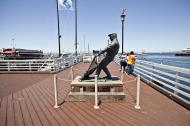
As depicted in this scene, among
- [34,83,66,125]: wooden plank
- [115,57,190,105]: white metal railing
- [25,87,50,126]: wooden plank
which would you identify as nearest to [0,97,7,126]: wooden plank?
[25,87,50,126]: wooden plank

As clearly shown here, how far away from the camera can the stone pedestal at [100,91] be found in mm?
5648

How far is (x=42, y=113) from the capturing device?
4660 mm

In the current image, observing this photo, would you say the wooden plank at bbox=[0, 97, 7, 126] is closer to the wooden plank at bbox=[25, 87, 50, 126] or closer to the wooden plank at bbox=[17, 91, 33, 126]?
the wooden plank at bbox=[17, 91, 33, 126]

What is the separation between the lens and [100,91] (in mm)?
5855

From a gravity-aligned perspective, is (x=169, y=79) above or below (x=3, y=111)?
above

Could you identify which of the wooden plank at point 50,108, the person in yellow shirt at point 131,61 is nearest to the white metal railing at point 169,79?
the person in yellow shirt at point 131,61

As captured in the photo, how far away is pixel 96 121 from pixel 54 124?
3.47 feet

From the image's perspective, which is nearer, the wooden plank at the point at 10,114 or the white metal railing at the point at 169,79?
the wooden plank at the point at 10,114

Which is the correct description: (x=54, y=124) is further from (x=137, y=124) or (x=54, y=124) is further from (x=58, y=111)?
(x=137, y=124)

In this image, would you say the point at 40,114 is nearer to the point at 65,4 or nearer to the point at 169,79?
the point at 169,79

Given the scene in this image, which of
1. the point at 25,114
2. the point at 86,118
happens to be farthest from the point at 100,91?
the point at 25,114

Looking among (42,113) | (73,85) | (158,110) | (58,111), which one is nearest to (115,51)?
(73,85)

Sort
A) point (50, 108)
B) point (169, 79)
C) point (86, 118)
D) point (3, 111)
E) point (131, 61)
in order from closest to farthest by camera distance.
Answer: point (86, 118)
point (3, 111)
point (50, 108)
point (169, 79)
point (131, 61)

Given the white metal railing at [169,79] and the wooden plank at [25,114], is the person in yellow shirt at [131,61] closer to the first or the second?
the white metal railing at [169,79]
